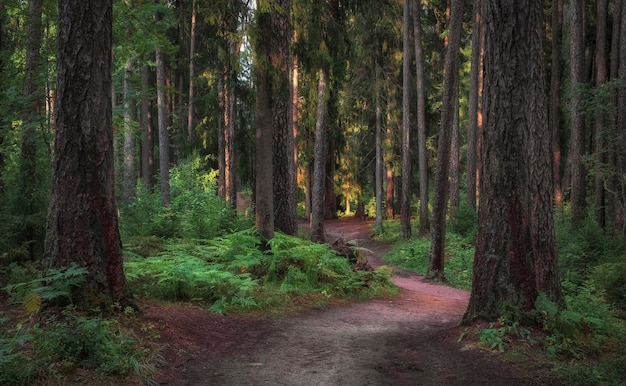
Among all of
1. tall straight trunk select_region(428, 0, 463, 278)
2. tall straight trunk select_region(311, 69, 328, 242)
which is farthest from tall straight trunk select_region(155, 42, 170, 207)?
tall straight trunk select_region(428, 0, 463, 278)

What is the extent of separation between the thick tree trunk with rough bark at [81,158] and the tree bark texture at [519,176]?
4950 millimetres

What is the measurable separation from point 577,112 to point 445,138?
5.90 meters

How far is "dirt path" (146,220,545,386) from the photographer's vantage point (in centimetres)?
514

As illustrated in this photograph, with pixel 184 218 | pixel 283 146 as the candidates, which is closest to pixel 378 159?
pixel 184 218

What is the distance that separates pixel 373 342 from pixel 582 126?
1419 cm

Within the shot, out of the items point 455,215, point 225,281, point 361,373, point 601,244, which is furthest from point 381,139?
point 361,373

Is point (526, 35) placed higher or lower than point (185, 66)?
lower

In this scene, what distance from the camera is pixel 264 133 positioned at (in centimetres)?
1016

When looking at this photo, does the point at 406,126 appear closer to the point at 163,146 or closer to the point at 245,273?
the point at 163,146

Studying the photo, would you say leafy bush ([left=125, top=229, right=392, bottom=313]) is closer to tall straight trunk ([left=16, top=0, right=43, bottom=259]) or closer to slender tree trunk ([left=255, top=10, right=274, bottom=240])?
slender tree trunk ([left=255, top=10, right=274, bottom=240])

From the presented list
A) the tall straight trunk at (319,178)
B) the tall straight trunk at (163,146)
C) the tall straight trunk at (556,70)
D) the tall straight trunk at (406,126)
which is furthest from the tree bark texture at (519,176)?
the tall straight trunk at (556,70)

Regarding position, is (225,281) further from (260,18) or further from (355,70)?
(355,70)

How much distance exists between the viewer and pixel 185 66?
27031 mm

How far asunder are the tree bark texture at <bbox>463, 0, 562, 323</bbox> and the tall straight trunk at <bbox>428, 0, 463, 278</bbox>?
676 centimetres
